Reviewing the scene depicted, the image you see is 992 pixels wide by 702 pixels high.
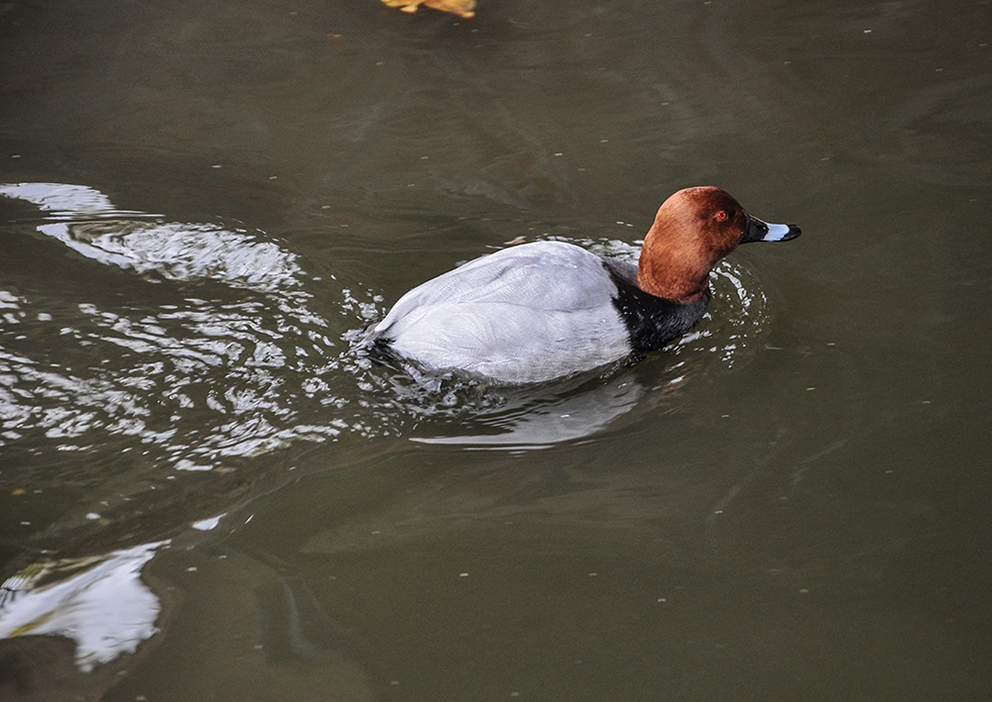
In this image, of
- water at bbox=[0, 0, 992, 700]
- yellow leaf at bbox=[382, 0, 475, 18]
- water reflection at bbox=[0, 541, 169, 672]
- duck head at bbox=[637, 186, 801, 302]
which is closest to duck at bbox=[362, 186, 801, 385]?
duck head at bbox=[637, 186, 801, 302]

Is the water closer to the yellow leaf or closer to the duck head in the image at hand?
the duck head

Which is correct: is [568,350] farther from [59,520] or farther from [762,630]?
[59,520]

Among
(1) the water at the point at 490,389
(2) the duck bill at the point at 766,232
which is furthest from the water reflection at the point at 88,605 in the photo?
(2) the duck bill at the point at 766,232

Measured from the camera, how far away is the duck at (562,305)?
3.54 metres

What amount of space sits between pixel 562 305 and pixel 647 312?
1.36 feet

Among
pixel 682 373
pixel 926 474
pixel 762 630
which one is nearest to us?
pixel 762 630

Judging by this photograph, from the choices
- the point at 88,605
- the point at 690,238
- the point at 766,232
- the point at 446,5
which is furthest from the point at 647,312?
the point at 446,5

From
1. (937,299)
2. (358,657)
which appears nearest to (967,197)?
(937,299)

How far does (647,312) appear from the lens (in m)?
3.81

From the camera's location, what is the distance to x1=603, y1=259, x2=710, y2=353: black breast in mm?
3752

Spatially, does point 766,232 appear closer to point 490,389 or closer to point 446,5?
point 490,389

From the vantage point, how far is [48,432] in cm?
341

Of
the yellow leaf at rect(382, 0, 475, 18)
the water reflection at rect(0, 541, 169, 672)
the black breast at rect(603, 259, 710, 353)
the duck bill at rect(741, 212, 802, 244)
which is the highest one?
the yellow leaf at rect(382, 0, 475, 18)

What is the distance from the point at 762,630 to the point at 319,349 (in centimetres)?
210
